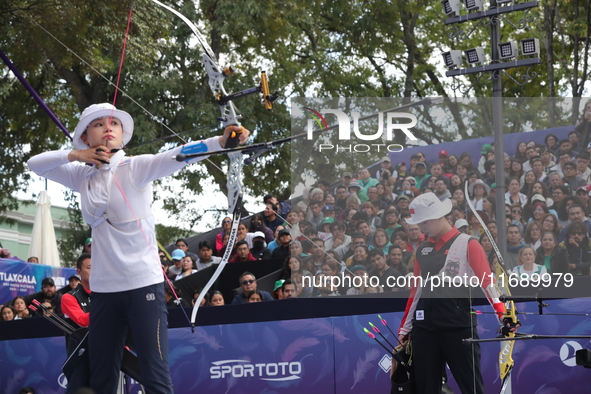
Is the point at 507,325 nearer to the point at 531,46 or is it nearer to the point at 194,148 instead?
the point at 194,148

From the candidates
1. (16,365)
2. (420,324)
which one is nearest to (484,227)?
(420,324)

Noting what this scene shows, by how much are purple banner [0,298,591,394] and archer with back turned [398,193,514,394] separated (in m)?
1.49

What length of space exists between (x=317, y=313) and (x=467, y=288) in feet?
8.10

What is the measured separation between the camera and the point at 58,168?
464 cm

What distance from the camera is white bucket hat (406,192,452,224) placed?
5215 millimetres

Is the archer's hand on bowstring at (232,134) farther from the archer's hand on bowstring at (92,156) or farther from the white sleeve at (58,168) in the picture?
the white sleeve at (58,168)

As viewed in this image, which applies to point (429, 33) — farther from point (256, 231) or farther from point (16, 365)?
point (16, 365)

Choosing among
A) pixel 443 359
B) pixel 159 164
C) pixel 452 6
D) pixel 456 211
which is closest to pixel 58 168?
pixel 159 164

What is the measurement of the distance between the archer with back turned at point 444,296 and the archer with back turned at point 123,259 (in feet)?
5.36

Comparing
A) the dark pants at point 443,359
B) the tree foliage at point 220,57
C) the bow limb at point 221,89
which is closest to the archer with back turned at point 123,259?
the bow limb at point 221,89

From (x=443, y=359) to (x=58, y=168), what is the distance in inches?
105

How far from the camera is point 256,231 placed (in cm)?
1200

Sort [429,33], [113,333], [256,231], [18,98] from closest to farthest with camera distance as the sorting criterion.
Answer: [113,333], [256,231], [18,98], [429,33]

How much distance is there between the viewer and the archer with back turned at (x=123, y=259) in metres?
4.28
